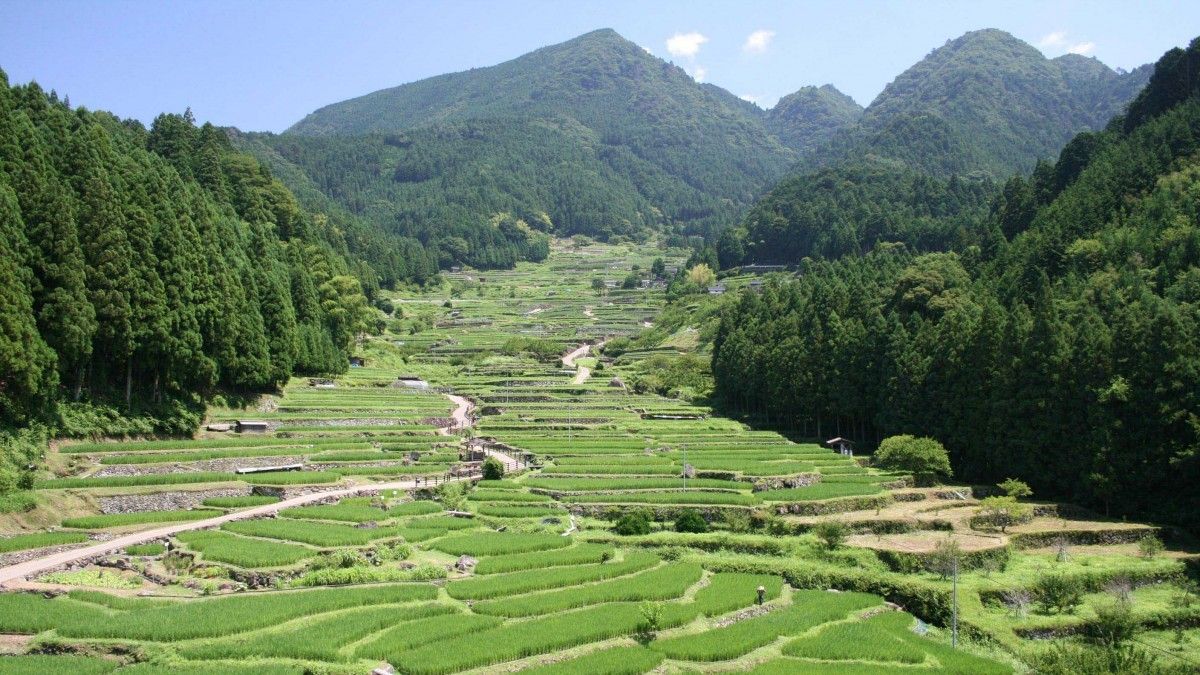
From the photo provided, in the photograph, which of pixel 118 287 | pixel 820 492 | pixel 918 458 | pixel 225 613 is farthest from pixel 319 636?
pixel 918 458

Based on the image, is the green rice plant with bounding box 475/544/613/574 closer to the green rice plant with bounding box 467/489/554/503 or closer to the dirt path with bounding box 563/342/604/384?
the green rice plant with bounding box 467/489/554/503

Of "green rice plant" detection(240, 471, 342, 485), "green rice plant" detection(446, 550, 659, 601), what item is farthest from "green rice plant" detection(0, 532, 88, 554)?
"green rice plant" detection(446, 550, 659, 601)

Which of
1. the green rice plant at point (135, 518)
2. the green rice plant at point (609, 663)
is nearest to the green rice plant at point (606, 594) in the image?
the green rice plant at point (609, 663)

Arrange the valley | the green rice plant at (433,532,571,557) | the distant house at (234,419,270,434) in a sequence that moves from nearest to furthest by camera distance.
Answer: the valley < the green rice plant at (433,532,571,557) < the distant house at (234,419,270,434)

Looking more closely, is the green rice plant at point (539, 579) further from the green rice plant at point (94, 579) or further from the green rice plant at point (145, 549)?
the green rice plant at point (145, 549)

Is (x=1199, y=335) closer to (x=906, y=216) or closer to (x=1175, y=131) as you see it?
(x=1175, y=131)

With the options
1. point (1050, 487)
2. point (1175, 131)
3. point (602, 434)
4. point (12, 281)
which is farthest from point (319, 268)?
point (1175, 131)
